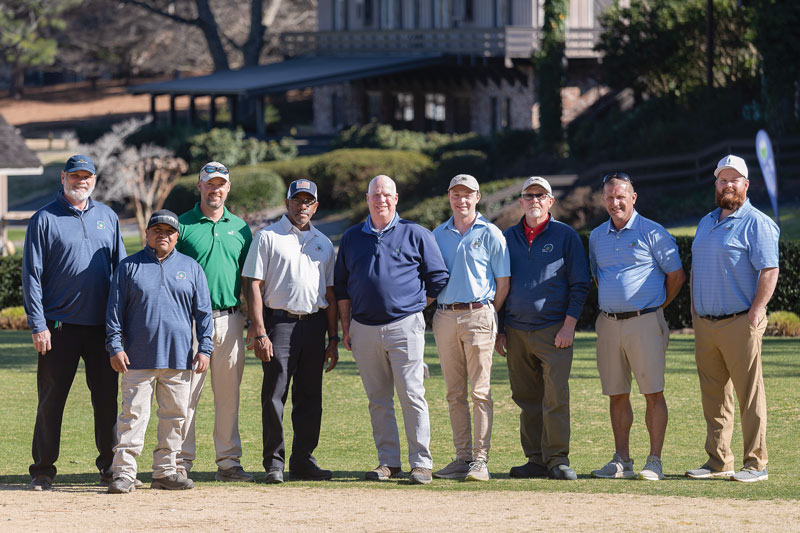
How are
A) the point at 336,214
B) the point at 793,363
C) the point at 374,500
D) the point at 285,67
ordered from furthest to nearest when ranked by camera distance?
the point at 285,67, the point at 336,214, the point at 793,363, the point at 374,500

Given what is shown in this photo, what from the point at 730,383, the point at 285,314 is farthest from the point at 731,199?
the point at 285,314

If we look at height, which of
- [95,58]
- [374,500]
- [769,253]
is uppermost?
[95,58]

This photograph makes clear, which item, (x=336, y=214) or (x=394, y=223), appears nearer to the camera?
(x=394, y=223)

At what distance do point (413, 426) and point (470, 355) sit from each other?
2.13 feet

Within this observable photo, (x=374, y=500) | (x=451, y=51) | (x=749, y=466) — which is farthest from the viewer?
(x=451, y=51)

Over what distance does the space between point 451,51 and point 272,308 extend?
39.4 meters

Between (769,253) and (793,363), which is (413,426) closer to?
(769,253)

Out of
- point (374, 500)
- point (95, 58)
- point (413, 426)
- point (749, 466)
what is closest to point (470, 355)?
point (413, 426)

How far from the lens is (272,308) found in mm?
8578

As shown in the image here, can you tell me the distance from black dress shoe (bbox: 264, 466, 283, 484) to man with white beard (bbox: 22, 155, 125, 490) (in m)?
1.10

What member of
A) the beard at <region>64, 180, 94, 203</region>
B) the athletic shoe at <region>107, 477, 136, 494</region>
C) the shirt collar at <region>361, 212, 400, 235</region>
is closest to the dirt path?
the athletic shoe at <region>107, 477, 136, 494</region>

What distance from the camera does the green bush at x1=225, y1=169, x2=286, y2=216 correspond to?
35.6m

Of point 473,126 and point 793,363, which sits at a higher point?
point 473,126

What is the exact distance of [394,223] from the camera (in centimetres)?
855
